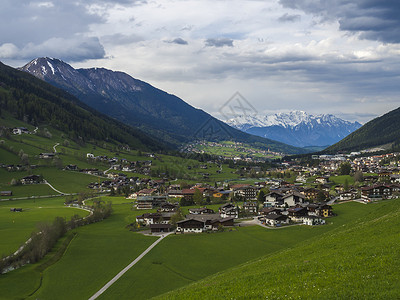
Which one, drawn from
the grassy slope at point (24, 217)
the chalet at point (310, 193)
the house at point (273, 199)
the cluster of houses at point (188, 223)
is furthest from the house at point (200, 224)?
the chalet at point (310, 193)

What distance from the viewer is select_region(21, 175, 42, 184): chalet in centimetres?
13290

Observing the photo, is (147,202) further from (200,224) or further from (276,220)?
(276,220)

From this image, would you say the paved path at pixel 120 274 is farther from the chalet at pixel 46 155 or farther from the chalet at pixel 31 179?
the chalet at pixel 46 155

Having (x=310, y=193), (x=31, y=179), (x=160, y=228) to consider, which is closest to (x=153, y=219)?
(x=160, y=228)

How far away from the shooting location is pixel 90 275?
45.8 metres

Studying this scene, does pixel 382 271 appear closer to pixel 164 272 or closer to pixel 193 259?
pixel 164 272

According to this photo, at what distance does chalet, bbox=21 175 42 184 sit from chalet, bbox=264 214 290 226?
98.3m

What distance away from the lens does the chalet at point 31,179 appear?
133 m

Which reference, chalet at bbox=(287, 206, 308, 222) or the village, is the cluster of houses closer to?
the village

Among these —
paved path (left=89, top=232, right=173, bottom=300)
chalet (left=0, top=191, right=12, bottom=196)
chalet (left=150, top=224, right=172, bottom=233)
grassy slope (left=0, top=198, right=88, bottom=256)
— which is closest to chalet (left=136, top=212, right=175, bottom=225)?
chalet (left=150, top=224, right=172, bottom=233)

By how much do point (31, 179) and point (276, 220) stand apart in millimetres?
102000

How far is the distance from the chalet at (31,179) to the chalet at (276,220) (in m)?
98.3

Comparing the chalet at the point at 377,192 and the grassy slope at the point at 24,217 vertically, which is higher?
the chalet at the point at 377,192

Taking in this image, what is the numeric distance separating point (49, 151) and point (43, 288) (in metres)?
152
